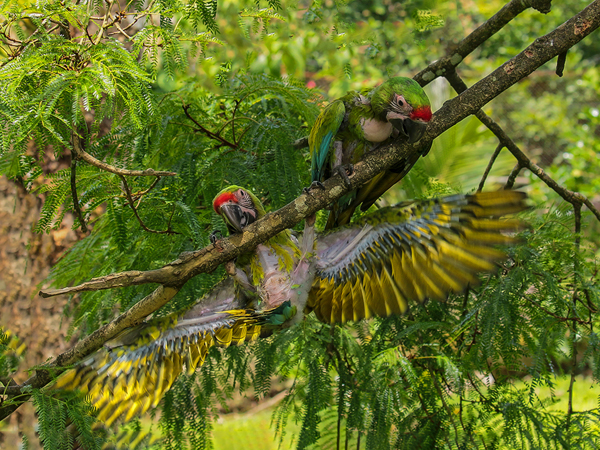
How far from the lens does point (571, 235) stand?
5.26ft

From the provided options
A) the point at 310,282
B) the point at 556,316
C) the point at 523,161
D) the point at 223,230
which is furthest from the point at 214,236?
the point at 523,161

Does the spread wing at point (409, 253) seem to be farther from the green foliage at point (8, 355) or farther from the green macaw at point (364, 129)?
the green foliage at point (8, 355)

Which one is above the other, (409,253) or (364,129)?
(364,129)

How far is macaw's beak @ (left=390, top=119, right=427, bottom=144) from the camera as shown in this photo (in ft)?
4.21

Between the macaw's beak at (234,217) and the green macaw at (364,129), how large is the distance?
233mm

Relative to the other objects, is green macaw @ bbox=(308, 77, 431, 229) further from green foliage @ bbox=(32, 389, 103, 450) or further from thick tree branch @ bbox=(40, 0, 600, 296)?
green foliage @ bbox=(32, 389, 103, 450)

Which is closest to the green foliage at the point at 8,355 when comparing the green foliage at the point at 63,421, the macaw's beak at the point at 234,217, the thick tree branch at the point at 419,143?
the green foliage at the point at 63,421

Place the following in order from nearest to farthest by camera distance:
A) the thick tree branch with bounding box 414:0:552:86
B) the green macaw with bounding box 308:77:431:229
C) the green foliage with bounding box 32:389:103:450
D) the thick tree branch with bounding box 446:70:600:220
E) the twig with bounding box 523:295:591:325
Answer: the green foliage with bounding box 32:389:103:450, the green macaw with bounding box 308:77:431:229, the twig with bounding box 523:295:591:325, the thick tree branch with bounding box 414:0:552:86, the thick tree branch with bounding box 446:70:600:220

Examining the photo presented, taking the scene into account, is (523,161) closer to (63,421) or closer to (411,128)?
(411,128)

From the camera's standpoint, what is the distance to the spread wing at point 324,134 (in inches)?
57.2

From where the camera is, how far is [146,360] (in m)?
1.33

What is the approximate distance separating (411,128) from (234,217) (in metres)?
0.56

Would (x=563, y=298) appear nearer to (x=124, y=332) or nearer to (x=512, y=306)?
(x=512, y=306)

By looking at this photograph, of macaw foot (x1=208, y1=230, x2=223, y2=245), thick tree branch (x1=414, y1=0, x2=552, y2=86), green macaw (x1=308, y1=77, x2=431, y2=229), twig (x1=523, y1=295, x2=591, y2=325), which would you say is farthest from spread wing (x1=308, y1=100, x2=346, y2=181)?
twig (x1=523, y1=295, x2=591, y2=325)
